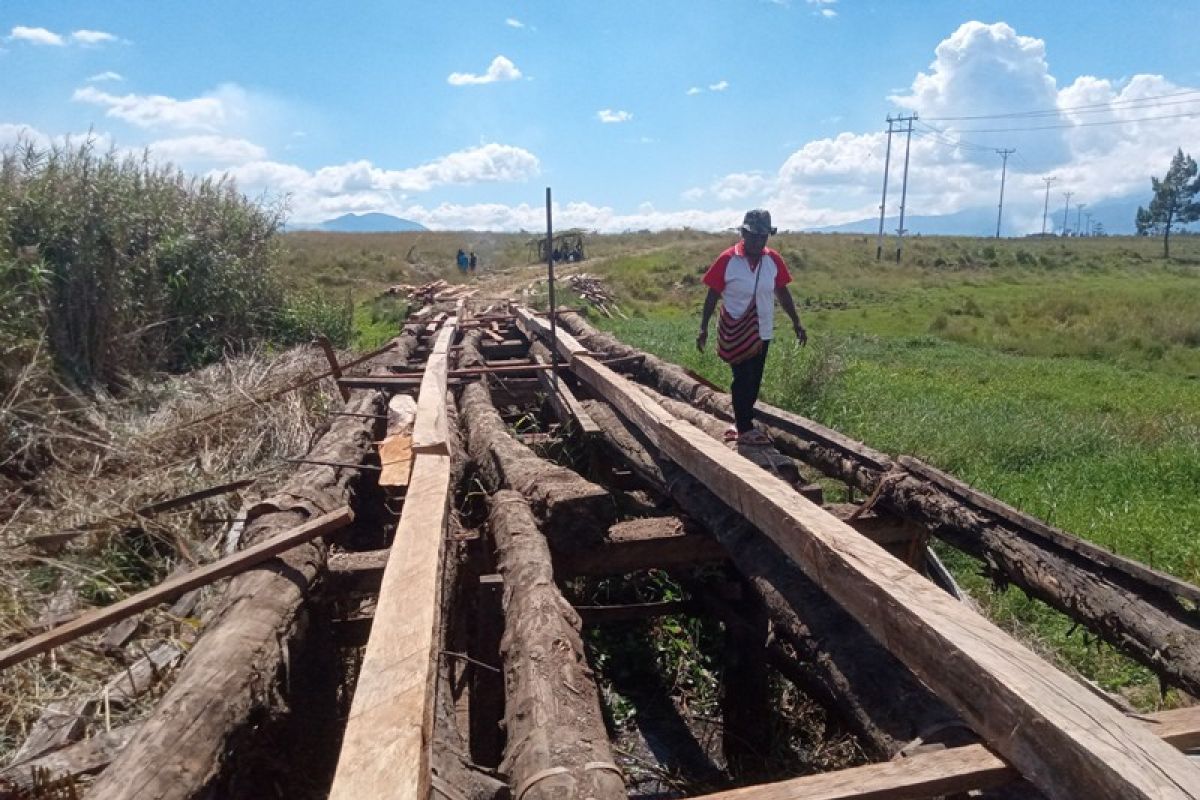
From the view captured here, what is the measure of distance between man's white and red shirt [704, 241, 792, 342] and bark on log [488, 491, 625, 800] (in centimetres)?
258

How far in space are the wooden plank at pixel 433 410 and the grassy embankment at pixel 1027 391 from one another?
3.03 meters

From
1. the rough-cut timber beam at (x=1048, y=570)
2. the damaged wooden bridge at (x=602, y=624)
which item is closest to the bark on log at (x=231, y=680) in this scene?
the damaged wooden bridge at (x=602, y=624)

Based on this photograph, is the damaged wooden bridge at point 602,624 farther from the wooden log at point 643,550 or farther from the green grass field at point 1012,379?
the green grass field at point 1012,379

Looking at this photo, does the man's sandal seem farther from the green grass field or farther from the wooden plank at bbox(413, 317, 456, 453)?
the green grass field

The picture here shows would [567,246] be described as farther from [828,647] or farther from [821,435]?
[828,647]

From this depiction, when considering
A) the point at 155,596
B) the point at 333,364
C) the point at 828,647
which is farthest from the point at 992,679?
the point at 333,364

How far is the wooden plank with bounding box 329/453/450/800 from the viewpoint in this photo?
1655 mm

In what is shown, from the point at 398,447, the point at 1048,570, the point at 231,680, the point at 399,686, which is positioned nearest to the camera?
the point at 399,686

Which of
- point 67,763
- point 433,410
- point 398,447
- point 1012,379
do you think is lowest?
point 1012,379

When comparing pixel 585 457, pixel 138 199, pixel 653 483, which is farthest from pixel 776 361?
pixel 138 199

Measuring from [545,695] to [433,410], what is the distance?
297 centimetres

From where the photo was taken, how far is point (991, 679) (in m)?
1.81

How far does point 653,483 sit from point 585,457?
1236 mm

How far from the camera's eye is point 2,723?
317cm
